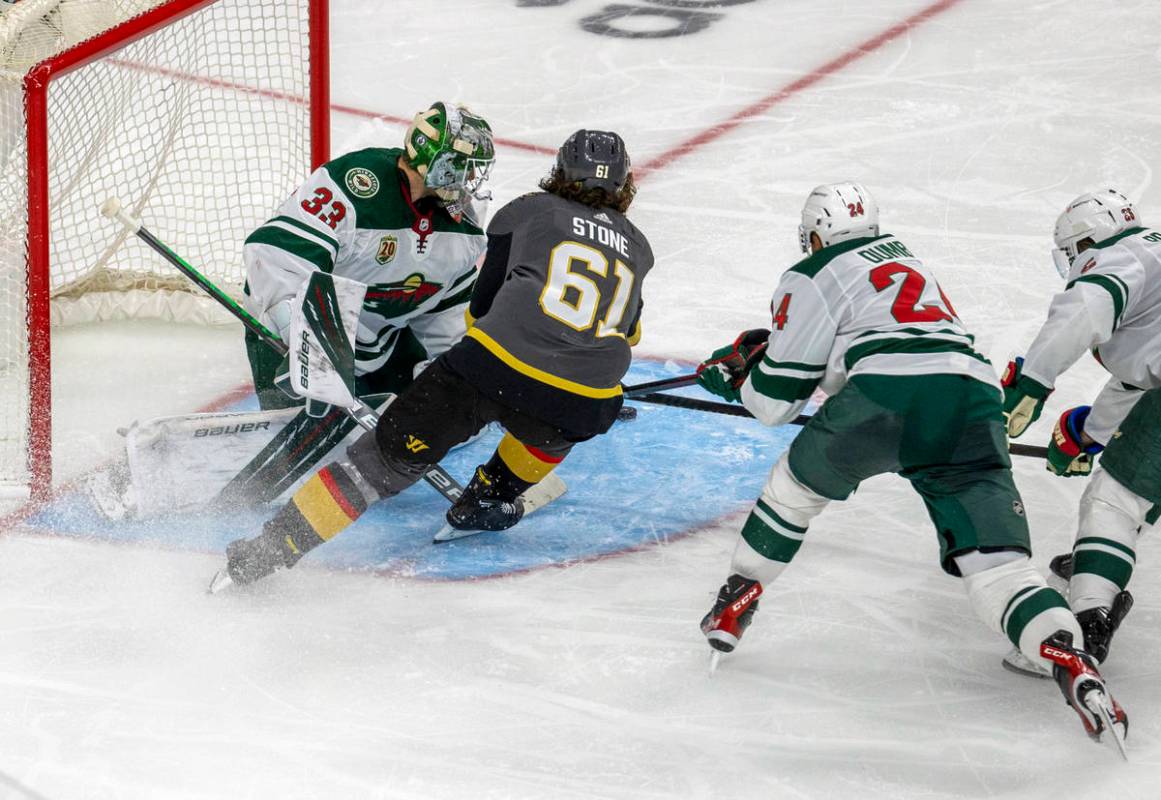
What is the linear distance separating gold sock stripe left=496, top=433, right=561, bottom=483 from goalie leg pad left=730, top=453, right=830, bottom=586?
51 centimetres

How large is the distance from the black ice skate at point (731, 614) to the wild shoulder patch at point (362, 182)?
1.12 metres

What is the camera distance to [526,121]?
5449 millimetres

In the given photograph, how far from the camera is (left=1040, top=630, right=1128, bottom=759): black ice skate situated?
2268mm

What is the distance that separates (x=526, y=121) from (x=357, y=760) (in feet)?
11.5

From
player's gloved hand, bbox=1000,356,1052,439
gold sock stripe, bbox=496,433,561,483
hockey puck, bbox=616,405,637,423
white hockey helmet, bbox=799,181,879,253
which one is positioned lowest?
hockey puck, bbox=616,405,637,423

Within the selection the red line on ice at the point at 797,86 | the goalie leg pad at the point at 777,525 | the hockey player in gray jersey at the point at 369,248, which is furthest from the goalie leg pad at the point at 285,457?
the red line on ice at the point at 797,86

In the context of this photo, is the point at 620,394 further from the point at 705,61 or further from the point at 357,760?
the point at 705,61

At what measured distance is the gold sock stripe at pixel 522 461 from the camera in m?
2.96

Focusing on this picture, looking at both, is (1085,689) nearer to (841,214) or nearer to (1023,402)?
(1023,402)

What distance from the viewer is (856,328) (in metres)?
2.53

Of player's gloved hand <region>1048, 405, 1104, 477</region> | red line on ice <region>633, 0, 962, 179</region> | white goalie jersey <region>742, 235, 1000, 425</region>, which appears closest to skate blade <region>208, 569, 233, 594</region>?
white goalie jersey <region>742, 235, 1000, 425</region>

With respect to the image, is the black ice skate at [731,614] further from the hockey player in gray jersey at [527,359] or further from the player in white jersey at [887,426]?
the hockey player in gray jersey at [527,359]

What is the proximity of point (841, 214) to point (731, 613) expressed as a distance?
28.7 inches

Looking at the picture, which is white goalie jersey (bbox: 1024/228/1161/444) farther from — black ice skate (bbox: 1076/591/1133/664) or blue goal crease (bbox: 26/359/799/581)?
blue goal crease (bbox: 26/359/799/581)
